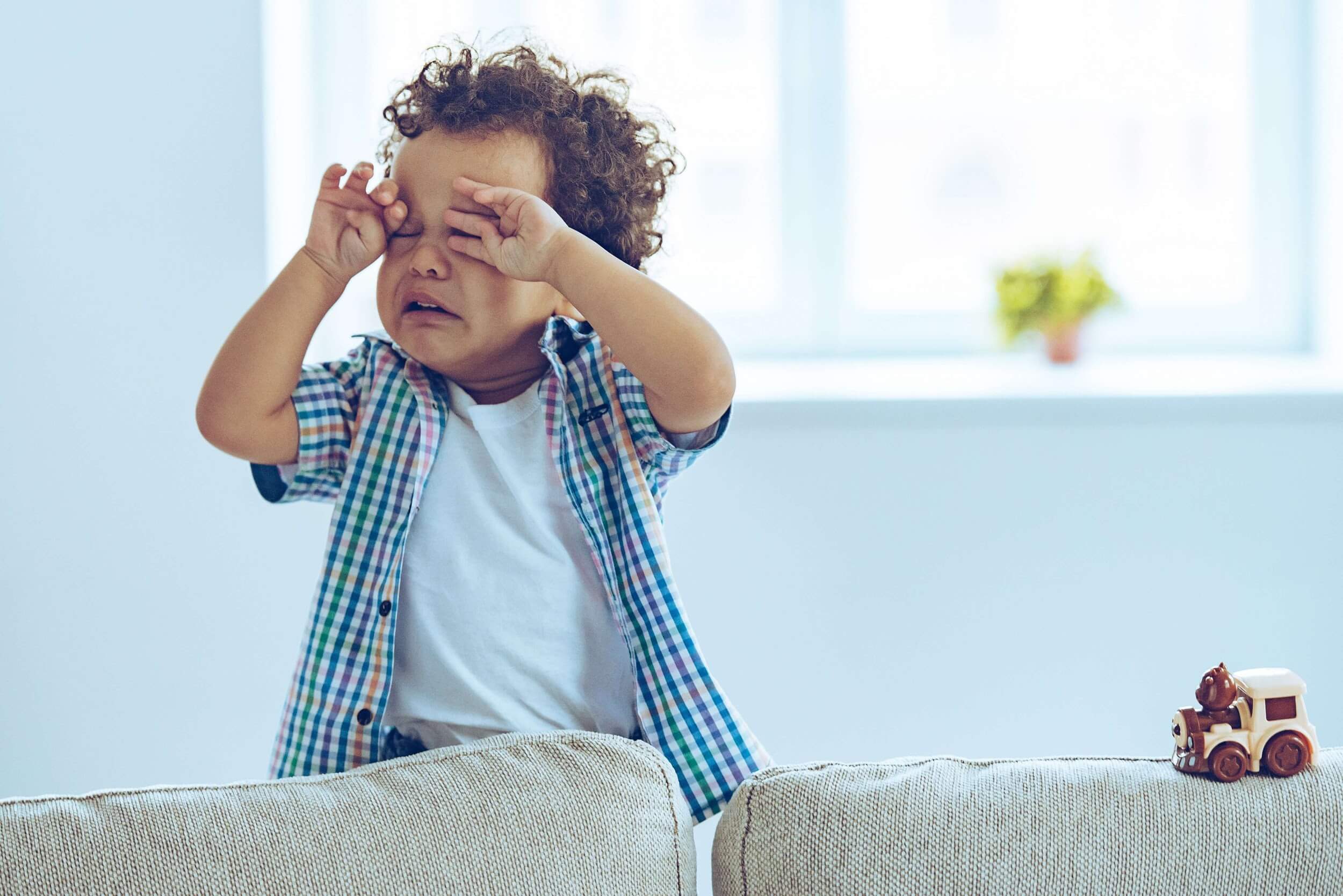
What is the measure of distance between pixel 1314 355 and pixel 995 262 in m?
0.53

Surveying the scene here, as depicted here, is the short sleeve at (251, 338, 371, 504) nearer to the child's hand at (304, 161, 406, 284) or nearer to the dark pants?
Answer: the child's hand at (304, 161, 406, 284)

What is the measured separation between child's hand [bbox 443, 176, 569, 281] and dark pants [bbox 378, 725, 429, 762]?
1.30ft

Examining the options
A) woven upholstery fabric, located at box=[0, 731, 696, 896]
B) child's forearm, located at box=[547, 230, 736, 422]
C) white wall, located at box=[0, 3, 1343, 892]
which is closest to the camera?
woven upholstery fabric, located at box=[0, 731, 696, 896]

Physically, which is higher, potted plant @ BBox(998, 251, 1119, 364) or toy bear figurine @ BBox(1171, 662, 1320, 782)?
potted plant @ BBox(998, 251, 1119, 364)

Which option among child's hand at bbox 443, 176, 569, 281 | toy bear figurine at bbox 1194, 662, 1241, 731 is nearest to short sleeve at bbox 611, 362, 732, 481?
child's hand at bbox 443, 176, 569, 281

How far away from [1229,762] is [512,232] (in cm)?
63

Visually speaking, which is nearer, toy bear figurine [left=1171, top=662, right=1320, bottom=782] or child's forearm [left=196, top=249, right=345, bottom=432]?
toy bear figurine [left=1171, top=662, right=1320, bottom=782]

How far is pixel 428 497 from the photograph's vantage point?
3.26 feet

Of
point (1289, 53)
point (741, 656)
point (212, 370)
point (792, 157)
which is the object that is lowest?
point (741, 656)

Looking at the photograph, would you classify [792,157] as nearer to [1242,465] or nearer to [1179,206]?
[1179,206]

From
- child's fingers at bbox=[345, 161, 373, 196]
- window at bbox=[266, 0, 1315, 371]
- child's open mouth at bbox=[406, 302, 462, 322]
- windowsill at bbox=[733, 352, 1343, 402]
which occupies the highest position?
window at bbox=[266, 0, 1315, 371]

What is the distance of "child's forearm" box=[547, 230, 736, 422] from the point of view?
882 mm

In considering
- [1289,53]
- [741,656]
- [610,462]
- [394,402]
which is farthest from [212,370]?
[1289,53]

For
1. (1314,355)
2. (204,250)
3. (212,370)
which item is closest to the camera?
(212,370)
